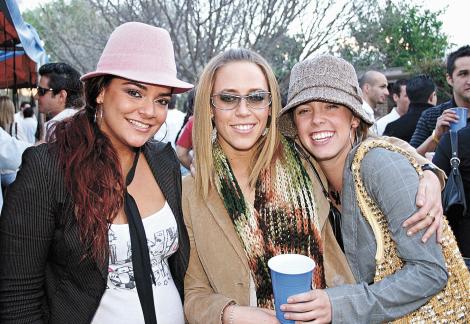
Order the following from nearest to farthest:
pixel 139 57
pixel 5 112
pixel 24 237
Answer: pixel 24 237
pixel 139 57
pixel 5 112

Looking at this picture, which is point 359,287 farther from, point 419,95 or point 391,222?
point 419,95

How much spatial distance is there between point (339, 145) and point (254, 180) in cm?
49

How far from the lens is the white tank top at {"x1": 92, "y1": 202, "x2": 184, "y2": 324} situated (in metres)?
1.95

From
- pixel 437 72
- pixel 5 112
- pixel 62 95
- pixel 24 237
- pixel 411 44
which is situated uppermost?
pixel 411 44

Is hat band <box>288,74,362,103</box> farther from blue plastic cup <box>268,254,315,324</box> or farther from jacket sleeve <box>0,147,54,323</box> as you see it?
jacket sleeve <box>0,147,54,323</box>

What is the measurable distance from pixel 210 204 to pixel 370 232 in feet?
2.65

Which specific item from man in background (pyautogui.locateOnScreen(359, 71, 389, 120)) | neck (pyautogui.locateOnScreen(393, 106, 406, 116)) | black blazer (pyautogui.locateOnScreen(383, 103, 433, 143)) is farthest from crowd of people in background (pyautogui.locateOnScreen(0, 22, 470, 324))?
neck (pyautogui.locateOnScreen(393, 106, 406, 116))

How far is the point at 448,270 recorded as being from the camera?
6.10 ft

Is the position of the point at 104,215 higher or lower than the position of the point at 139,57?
lower

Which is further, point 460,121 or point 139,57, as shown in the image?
point 460,121

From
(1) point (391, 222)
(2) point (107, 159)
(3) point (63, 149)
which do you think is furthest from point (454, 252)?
(3) point (63, 149)

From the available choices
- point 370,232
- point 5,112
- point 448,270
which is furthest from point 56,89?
point 448,270

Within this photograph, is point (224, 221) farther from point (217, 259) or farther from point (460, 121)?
point (460, 121)

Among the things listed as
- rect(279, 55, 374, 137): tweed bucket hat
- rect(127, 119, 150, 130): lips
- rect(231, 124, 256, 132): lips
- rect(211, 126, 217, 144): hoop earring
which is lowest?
rect(211, 126, 217, 144): hoop earring
